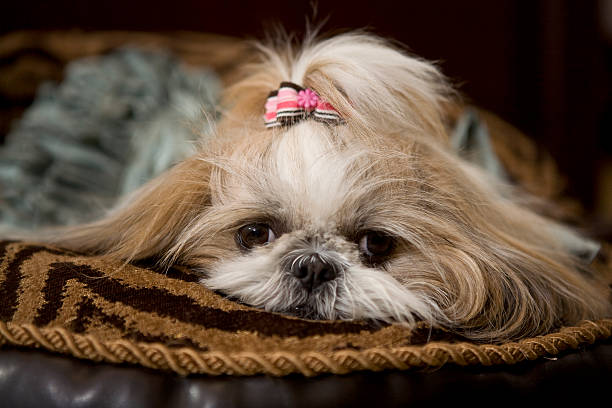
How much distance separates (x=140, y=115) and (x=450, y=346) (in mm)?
1658

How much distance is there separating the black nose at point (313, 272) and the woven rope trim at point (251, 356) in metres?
0.21

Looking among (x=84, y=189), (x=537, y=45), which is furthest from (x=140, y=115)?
(x=537, y=45)

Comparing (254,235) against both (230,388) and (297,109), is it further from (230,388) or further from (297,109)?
(230,388)

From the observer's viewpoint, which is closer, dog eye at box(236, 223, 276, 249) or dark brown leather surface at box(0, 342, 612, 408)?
dark brown leather surface at box(0, 342, 612, 408)

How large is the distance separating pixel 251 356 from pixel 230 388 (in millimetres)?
51

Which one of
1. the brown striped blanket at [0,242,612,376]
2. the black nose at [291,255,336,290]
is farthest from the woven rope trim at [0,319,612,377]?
the black nose at [291,255,336,290]

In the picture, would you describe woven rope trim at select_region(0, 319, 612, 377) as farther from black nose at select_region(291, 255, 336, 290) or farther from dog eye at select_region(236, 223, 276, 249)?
dog eye at select_region(236, 223, 276, 249)

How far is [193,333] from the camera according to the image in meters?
0.83

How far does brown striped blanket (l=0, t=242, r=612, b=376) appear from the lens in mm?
776

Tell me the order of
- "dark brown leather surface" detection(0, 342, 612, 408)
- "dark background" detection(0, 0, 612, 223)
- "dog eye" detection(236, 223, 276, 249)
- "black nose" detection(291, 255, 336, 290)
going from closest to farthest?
"dark brown leather surface" detection(0, 342, 612, 408), "black nose" detection(291, 255, 336, 290), "dog eye" detection(236, 223, 276, 249), "dark background" detection(0, 0, 612, 223)

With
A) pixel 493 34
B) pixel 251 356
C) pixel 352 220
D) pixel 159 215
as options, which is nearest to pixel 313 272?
pixel 352 220

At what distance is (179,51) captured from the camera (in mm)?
2566

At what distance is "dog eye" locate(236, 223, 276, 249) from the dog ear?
0.11m

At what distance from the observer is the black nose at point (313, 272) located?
0.97 metres
